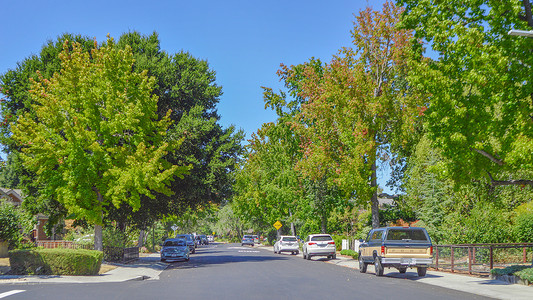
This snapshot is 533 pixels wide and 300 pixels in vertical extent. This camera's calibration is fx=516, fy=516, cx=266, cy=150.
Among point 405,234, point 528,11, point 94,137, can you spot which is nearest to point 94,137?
point 94,137

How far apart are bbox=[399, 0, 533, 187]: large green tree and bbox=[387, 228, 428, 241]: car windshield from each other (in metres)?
3.81

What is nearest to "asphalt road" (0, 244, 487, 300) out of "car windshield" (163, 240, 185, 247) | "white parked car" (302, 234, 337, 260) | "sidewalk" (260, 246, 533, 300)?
"sidewalk" (260, 246, 533, 300)

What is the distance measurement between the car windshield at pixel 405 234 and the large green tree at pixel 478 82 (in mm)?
3811

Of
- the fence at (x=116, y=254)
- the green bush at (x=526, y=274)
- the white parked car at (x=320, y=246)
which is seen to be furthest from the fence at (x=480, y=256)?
the fence at (x=116, y=254)

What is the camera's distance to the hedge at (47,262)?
2041 cm

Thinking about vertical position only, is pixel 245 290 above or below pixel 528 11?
below

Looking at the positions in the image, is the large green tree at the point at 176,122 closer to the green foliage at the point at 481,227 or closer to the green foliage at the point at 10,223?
the green foliage at the point at 10,223

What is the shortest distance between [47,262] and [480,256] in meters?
17.2

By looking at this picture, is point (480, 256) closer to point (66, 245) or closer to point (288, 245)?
point (66, 245)

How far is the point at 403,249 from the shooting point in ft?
67.9

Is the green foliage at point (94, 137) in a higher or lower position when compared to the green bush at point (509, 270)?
higher

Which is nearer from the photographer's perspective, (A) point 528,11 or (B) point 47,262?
(A) point 528,11

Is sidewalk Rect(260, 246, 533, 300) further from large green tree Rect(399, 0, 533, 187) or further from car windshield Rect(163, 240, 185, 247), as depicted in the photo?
car windshield Rect(163, 240, 185, 247)

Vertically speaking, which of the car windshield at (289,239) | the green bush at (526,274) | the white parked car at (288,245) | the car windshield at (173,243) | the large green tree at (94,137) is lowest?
the white parked car at (288,245)
